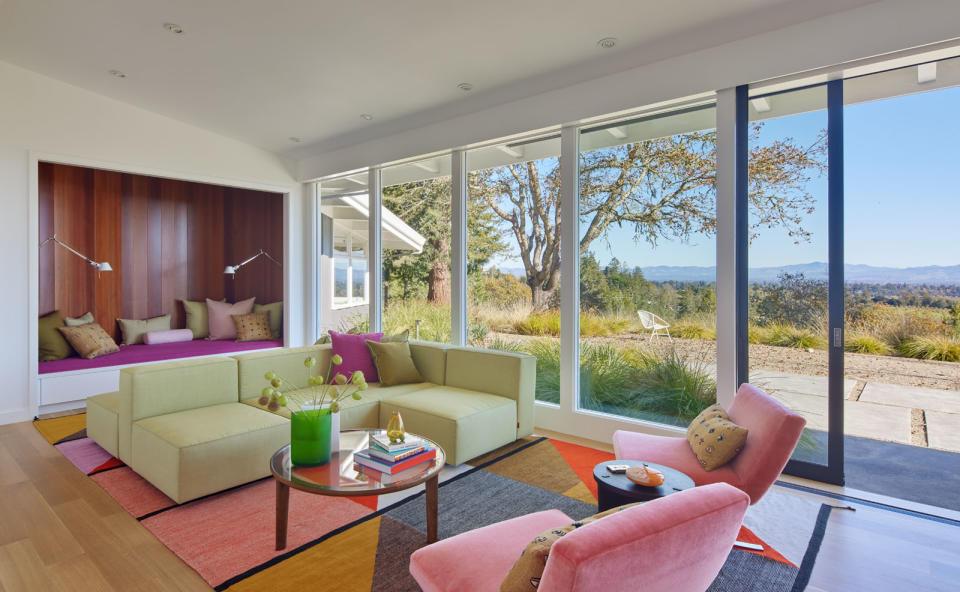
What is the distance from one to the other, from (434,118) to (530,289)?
1.94 m

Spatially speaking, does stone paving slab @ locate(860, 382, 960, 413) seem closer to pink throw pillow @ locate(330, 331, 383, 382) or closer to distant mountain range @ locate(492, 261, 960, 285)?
distant mountain range @ locate(492, 261, 960, 285)

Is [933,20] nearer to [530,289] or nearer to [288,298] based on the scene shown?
[530,289]

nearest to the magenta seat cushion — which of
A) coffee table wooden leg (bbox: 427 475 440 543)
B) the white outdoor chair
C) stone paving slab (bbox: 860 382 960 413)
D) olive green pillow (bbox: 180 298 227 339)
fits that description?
olive green pillow (bbox: 180 298 227 339)

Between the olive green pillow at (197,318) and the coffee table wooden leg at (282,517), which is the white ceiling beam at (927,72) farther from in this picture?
the olive green pillow at (197,318)

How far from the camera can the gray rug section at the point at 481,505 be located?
8.80 feet

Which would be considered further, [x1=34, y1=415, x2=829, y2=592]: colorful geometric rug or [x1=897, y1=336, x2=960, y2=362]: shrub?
[x1=897, y1=336, x2=960, y2=362]: shrub

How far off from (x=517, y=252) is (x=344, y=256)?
263 centimetres

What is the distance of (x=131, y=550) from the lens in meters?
2.39

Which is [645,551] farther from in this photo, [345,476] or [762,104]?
[762,104]

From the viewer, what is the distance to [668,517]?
112 centimetres

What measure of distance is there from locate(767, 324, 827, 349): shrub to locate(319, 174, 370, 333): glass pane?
162 inches

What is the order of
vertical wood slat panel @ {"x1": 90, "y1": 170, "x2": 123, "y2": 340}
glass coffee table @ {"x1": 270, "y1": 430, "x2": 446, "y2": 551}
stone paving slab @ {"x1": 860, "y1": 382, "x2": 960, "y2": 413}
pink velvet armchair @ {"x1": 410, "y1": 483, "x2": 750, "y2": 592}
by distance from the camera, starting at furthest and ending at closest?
vertical wood slat panel @ {"x1": 90, "y1": 170, "x2": 123, "y2": 340} → stone paving slab @ {"x1": 860, "y1": 382, "x2": 960, "y2": 413} → glass coffee table @ {"x1": 270, "y1": 430, "x2": 446, "y2": 551} → pink velvet armchair @ {"x1": 410, "y1": 483, "x2": 750, "y2": 592}

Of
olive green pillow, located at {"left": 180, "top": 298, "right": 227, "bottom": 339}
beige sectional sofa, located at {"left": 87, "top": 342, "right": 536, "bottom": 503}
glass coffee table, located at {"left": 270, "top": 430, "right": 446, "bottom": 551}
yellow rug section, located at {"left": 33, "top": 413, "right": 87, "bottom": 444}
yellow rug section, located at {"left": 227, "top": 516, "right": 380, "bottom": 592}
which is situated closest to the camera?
yellow rug section, located at {"left": 227, "top": 516, "right": 380, "bottom": 592}

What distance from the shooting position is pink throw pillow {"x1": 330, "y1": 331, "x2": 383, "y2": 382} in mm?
4219
